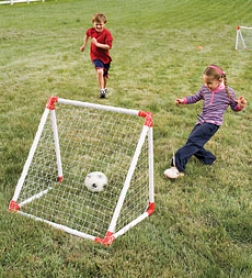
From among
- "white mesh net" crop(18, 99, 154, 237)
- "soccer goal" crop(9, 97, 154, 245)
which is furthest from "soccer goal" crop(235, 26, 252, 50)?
"soccer goal" crop(9, 97, 154, 245)

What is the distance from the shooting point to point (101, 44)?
6.67m

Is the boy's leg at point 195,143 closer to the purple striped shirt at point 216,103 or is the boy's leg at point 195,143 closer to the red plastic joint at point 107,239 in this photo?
the purple striped shirt at point 216,103

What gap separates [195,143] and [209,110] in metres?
0.41

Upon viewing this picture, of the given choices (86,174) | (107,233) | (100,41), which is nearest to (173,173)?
(86,174)

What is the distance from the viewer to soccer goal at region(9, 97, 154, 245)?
134 inches

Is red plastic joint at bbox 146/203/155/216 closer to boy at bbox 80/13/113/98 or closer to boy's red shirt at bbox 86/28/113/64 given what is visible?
boy at bbox 80/13/113/98

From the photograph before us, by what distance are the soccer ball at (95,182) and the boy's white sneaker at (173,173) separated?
682 millimetres

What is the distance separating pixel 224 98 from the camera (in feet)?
14.4

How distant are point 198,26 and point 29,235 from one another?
14358 mm

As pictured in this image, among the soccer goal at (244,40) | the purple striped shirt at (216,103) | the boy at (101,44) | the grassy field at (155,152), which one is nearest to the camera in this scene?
the grassy field at (155,152)

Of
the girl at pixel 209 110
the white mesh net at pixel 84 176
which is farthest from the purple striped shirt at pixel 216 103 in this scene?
the white mesh net at pixel 84 176

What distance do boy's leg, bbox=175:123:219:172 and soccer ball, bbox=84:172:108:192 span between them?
2.75ft

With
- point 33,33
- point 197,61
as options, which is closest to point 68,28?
point 33,33

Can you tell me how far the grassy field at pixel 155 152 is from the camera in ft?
10.00
